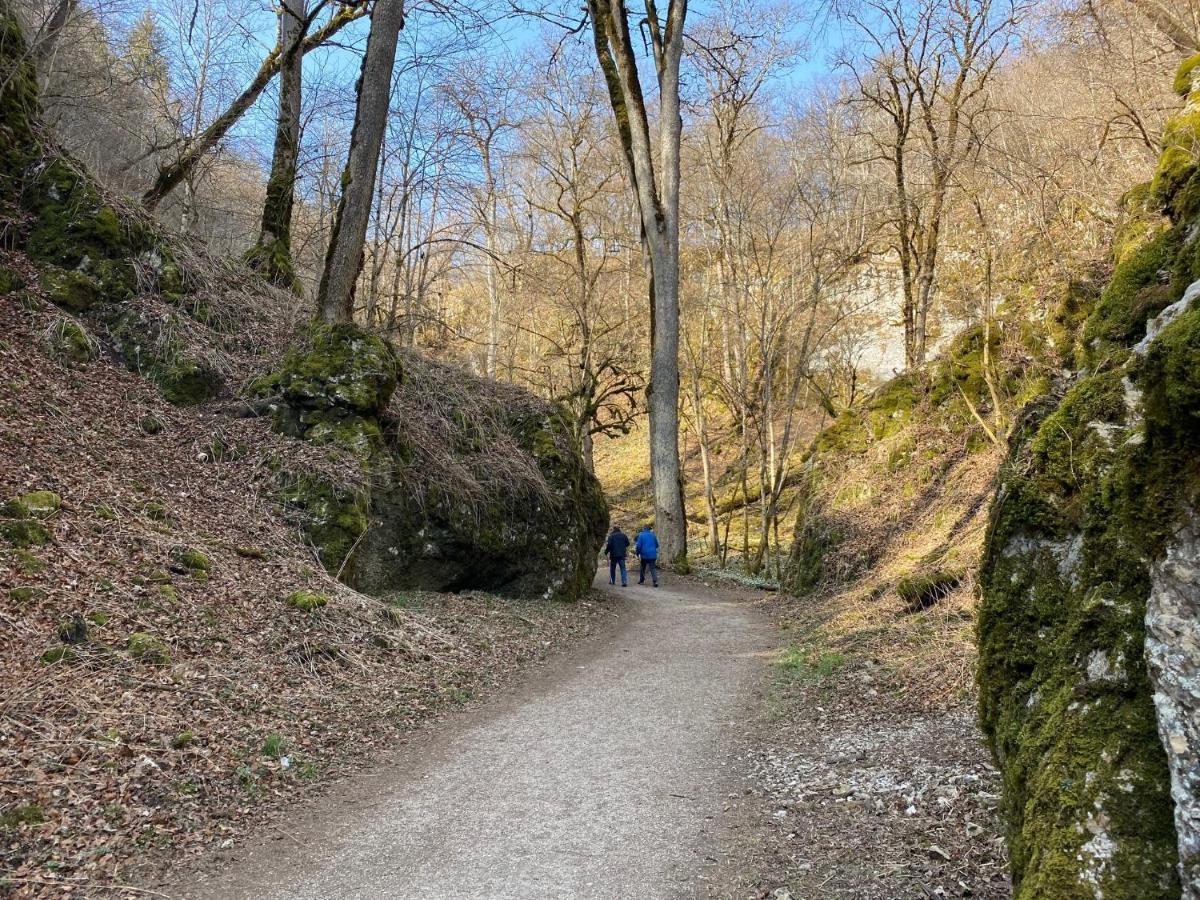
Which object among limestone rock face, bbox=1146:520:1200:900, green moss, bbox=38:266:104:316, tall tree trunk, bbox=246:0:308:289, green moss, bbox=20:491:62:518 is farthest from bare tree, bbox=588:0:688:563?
limestone rock face, bbox=1146:520:1200:900

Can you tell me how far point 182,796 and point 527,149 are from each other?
911 inches

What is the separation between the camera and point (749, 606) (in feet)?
44.7

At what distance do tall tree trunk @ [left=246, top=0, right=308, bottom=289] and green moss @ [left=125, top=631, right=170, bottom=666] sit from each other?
931 cm

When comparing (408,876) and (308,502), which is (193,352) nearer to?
(308,502)

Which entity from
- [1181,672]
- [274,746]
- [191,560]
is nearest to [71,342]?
[191,560]

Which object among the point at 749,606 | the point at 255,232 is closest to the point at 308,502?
Result: the point at 749,606

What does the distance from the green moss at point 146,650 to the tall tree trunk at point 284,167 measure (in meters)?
9.31

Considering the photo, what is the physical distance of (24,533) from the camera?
18.9 ft

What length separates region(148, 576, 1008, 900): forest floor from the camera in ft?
12.6

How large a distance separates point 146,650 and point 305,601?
1775 millimetres

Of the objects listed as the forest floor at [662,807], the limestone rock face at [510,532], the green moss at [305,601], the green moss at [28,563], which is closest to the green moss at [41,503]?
the green moss at [28,563]

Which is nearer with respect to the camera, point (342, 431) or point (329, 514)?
point (329, 514)

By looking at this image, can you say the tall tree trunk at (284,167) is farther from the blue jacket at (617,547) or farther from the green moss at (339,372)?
the blue jacket at (617,547)

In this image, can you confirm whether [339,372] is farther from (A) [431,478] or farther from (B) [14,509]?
(B) [14,509]
